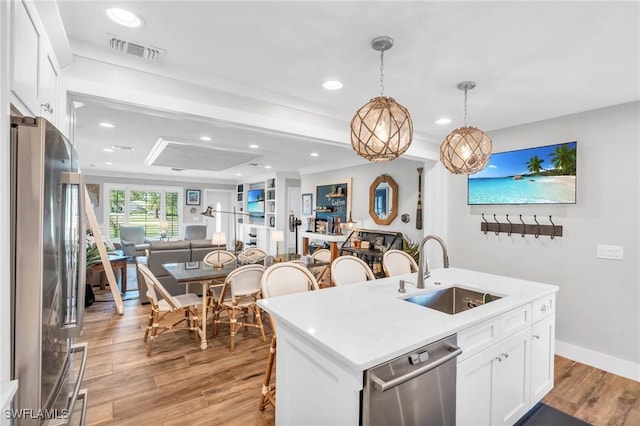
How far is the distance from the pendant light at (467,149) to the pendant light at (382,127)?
0.73m

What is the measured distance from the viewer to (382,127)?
1.79m

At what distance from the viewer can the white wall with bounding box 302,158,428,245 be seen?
196 inches

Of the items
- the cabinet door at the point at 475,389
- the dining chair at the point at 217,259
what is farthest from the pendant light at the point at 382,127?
the dining chair at the point at 217,259

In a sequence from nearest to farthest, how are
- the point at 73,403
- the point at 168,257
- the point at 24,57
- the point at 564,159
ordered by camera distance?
1. the point at 24,57
2. the point at 73,403
3. the point at 564,159
4. the point at 168,257

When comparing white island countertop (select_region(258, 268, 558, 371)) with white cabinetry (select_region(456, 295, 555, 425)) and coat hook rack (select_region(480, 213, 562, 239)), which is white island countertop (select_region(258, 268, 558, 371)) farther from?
coat hook rack (select_region(480, 213, 562, 239))

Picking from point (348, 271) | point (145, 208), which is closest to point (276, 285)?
point (348, 271)

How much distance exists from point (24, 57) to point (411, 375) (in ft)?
6.63

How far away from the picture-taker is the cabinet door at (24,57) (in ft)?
3.63

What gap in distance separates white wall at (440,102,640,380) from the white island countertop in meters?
1.17

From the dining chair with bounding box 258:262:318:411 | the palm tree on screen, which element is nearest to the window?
the dining chair with bounding box 258:262:318:411

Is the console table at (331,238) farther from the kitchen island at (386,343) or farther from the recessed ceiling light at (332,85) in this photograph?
the kitchen island at (386,343)

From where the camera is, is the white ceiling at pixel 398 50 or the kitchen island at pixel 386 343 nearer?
the kitchen island at pixel 386 343

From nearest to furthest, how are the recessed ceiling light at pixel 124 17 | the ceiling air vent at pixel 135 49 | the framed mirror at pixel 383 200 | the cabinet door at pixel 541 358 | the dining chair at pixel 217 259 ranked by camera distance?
the recessed ceiling light at pixel 124 17 < the ceiling air vent at pixel 135 49 < the cabinet door at pixel 541 358 < the dining chair at pixel 217 259 < the framed mirror at pixel 383 200

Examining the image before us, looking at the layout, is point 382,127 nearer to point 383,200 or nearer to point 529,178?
point 529,178
